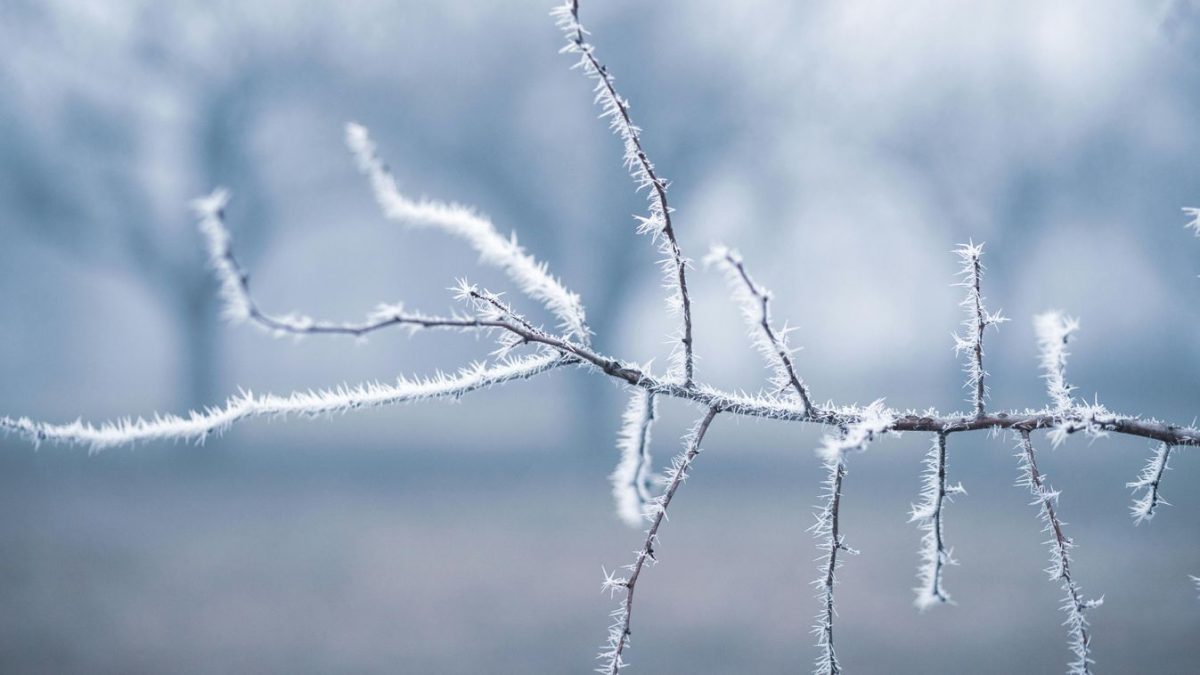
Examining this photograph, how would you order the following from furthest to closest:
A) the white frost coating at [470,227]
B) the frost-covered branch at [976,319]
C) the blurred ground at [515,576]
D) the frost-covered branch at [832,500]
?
the blurred ground at [515,576]
the frost-covered branch at [976,319]
the white frost coating at [470,227]
the frost-covered branch at [832,500]

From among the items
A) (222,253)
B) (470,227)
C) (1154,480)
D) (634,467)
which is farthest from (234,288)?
(1154,480)

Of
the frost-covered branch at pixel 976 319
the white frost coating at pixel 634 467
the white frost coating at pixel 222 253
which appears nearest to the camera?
the white frost coating at pixel 222 253

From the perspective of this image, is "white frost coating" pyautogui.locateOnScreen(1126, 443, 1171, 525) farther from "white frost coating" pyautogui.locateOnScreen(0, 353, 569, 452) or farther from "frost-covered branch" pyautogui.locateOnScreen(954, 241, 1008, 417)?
"white frost coating" pyautogui.locateOnScreen(0, 353, 569, 452)

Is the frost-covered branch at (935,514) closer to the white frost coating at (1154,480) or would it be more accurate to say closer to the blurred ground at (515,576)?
the white frost coating at (1154,480)

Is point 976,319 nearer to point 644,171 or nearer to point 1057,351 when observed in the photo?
point 1057,351

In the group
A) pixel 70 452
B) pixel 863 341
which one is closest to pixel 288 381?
pixel 70 452

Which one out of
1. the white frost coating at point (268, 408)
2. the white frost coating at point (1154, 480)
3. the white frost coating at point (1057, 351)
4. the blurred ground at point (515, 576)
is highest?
the blurred ground at point (515, 576)

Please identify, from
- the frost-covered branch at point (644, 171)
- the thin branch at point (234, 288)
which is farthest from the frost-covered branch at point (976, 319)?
the thin branch at point (234, 288)

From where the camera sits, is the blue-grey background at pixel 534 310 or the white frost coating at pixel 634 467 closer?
the white frost coating at pixel 634 467
